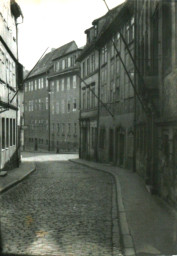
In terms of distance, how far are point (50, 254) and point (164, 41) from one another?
7.62 metres

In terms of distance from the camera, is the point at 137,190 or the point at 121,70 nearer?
the point at 137,190

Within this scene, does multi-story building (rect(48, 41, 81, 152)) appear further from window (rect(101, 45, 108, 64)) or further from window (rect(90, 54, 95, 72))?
window (rect(101, 45, 108, 64))

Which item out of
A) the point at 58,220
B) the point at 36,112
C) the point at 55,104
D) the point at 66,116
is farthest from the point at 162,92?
the point at 36,112

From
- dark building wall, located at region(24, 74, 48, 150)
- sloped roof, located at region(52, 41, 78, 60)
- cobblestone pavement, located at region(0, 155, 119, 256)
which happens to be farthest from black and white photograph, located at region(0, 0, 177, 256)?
dark building wall, located at region(24, 74, 48, 150)

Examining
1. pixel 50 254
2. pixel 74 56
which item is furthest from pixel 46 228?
pixel 74 56

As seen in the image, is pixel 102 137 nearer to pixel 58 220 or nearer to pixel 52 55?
pixel 58 220

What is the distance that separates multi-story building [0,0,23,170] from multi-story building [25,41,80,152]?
15429 millimetres

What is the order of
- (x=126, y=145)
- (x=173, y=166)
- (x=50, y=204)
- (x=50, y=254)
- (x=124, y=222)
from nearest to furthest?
(x=50, y=254), (x=124, y=222), (x=173, y=166), (x=50, y=204), (x=126, y=145)

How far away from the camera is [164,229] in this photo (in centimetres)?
855

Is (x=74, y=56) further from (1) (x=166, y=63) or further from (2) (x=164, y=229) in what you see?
(2) (x=164, y=229)

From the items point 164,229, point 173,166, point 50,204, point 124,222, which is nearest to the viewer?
point 164,229

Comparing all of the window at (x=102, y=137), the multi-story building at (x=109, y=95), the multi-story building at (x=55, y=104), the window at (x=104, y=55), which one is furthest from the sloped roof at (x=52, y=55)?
the window at (x=102, y=137)

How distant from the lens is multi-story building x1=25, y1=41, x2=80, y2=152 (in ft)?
151

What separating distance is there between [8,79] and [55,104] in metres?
24.8
